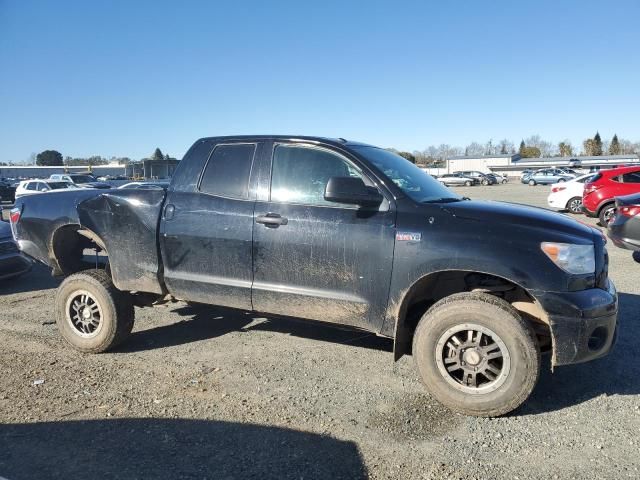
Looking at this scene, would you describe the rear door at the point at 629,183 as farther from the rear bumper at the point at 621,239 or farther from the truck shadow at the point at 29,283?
the truck shadow at the point at 29,283

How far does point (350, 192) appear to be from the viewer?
Result: 143 inches

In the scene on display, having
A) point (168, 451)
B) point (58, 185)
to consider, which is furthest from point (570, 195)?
point (58, 185)

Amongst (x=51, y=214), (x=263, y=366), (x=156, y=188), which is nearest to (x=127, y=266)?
(x=156, y=188)

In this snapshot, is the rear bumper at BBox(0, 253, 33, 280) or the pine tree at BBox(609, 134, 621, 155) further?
the pine tree at BBox(609, 134, 621, 155)

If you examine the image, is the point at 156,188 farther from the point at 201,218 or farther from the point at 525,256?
the point at 525,256

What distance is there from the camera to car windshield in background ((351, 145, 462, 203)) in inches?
157

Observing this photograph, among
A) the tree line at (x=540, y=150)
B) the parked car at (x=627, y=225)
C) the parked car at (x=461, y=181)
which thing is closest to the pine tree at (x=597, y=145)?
the tree line at (x=540, y=150)

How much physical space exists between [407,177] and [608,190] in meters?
12.4

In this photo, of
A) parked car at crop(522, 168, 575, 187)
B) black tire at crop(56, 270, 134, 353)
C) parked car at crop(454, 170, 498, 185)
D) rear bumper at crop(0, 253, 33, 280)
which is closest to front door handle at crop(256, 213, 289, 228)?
black tire at crop(56, 270, 134, 353)

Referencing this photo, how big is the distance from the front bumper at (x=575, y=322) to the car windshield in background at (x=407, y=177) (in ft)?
4.01

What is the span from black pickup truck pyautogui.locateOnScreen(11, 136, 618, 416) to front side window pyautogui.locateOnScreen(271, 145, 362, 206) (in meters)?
0.01

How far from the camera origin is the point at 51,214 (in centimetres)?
498

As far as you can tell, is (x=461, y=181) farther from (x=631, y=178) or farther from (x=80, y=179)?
(x=631, y=178)

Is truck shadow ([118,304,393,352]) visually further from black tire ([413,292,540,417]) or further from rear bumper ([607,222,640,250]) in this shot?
rear bumper ([607,222,640,250])
